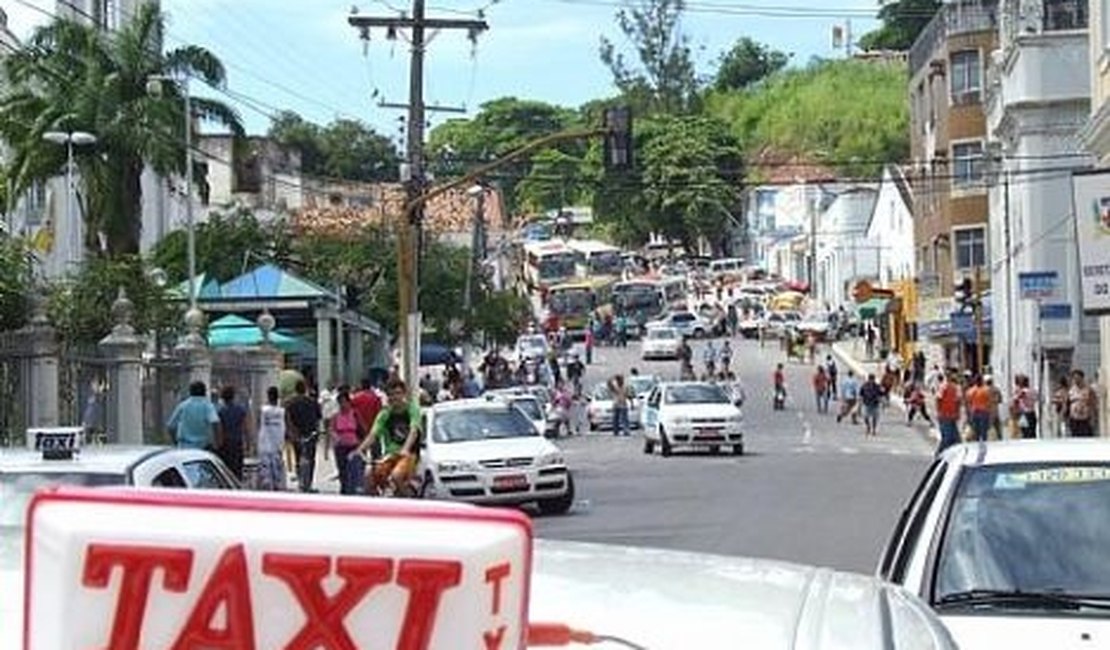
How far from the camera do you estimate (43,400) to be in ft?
98.8

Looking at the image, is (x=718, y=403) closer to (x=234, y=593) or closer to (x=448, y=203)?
(x=234, y=593)

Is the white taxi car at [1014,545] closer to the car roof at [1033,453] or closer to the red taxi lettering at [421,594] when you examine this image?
the car roof at [1033,453]

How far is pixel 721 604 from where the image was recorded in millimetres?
2744

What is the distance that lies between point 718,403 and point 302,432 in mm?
14728

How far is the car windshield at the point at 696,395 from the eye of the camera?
4272cm

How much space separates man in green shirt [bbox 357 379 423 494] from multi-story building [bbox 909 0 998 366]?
4051 cm

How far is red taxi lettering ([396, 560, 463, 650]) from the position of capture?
2162 millimetres

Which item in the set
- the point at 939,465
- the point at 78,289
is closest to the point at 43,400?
the point at 78,289

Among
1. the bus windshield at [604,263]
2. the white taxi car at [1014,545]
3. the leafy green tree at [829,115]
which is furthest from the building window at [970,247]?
the leafy green tree at [829,115]

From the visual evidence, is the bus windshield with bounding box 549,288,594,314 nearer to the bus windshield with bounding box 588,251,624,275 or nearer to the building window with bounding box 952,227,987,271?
the bus windshield with bounding box 588,251,624,275

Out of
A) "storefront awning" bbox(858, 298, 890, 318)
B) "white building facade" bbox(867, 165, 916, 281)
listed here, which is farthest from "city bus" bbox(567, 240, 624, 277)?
"storefront awning" bbox(858, 298, 890, 318)

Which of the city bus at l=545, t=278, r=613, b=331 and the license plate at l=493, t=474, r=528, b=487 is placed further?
the city bus at l=545, t=278, r=613, b=331

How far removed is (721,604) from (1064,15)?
174 ft

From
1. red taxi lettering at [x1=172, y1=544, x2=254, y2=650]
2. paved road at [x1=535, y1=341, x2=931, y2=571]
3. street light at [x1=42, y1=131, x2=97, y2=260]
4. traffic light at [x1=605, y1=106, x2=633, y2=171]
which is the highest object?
street light at [x1=42, y1=131, x2=97, y2=260]
